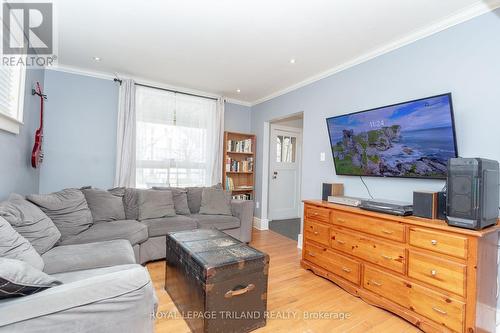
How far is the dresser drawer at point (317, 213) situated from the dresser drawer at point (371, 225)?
0.08 m

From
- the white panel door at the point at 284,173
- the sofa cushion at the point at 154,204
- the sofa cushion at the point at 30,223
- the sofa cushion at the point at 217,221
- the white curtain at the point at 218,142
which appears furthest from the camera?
the white panel door at the point at 284,173

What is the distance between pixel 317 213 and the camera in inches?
102

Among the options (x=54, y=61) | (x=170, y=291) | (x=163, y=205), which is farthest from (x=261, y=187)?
(x=54, y=61)

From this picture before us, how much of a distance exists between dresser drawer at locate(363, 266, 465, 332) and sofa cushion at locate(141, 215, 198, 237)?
6.82 ft

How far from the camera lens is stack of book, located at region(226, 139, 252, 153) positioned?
444 cm

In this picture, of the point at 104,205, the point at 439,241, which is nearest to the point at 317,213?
the point at 439,241

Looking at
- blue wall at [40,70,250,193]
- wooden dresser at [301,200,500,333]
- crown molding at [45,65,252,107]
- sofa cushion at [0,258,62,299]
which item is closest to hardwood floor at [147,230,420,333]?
wooden dresser at [301,200,500,333]

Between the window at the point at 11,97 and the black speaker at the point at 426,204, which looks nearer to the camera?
the black speaker at the point at 426,204

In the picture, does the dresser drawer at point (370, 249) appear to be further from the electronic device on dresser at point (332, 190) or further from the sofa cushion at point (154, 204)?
the sofa cushion at point (154, 204)

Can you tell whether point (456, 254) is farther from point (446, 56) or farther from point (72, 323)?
point (72, 323)

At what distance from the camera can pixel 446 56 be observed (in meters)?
2.05

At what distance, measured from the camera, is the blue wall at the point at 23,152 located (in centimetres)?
210

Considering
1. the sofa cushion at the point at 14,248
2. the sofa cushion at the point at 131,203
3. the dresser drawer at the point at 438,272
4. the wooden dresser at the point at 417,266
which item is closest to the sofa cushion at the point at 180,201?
the sofa cushion at the point at 131,203

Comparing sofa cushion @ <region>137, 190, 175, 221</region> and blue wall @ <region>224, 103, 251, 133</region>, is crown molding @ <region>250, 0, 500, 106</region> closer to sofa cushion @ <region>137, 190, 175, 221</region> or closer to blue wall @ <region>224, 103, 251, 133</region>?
blue wall @ <region>224, 103, 251, 133</region>
